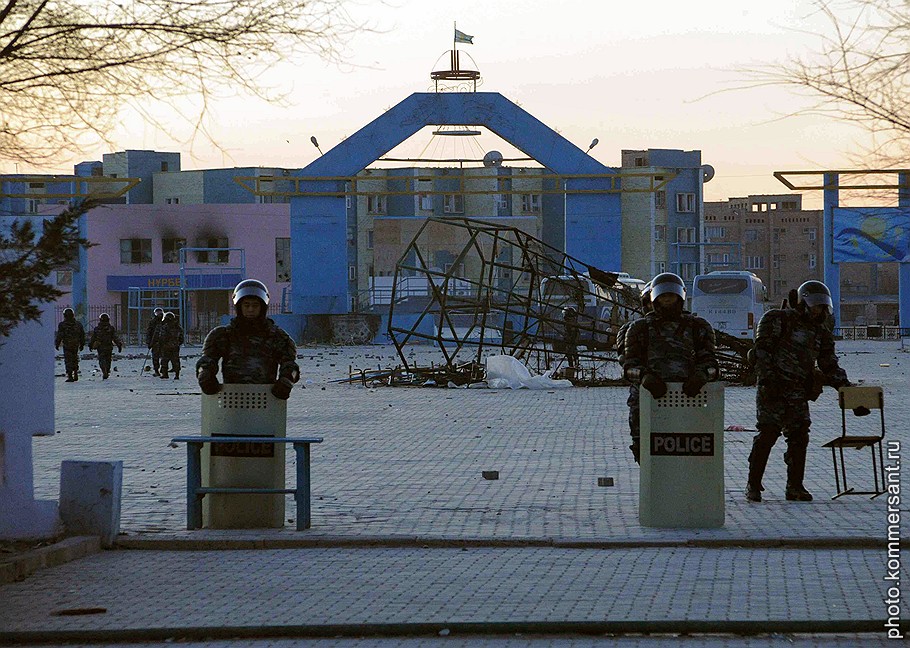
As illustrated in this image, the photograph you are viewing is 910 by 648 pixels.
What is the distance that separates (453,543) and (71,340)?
25.6m

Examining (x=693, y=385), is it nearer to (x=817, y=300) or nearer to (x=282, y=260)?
(x=817, y=300)

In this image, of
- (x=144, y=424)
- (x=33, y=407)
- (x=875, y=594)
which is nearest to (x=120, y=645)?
(x=33, y=407)

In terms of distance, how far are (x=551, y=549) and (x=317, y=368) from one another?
1216 inches

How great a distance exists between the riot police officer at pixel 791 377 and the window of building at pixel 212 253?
248ft

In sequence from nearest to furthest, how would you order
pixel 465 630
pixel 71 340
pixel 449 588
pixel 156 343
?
pixel 465 630 → pixel 449 588 → pixel 71 340 → pixel 156 343

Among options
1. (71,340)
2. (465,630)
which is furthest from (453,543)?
(71,340)

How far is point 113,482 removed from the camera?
9852mm

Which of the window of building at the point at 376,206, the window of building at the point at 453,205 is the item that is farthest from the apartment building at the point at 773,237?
the window of building at the point at 376,206

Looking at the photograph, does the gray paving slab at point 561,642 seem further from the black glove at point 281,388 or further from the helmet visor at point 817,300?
the helmet visor at point 817,300

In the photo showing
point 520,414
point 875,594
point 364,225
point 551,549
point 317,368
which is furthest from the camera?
point 364,225

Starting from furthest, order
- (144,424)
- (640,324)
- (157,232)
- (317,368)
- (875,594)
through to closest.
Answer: (157,232) → (317,368) → (144,424) → (640,324) → (875,594)

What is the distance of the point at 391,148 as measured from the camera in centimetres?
5434

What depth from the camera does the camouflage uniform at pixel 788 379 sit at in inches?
460

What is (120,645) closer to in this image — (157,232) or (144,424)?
(144,424)
